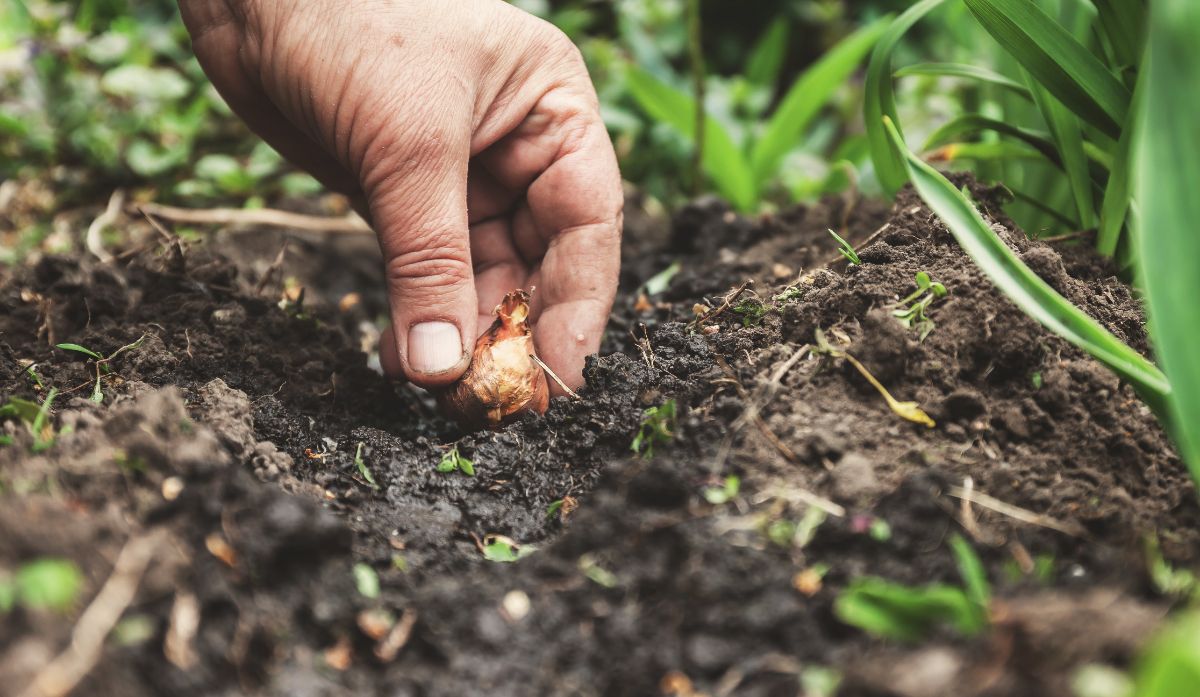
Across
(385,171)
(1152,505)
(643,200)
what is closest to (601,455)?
(385,171)

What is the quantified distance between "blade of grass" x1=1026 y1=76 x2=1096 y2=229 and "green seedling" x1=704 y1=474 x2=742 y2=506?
3.38 feet

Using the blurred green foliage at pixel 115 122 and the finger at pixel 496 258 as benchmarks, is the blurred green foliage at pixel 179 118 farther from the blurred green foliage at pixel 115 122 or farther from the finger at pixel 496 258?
the finger at pixel 496 258

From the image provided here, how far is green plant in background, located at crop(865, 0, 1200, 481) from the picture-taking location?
2.49ft

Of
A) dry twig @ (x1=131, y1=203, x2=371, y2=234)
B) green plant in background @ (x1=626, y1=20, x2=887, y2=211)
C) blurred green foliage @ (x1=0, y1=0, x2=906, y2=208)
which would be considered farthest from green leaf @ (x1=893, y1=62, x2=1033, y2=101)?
dry twig @ (x1=131, y1=203, x2=371, y2=234)

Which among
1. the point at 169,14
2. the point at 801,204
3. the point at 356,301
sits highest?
the point at 801,204

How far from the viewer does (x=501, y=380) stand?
1542 millimetres

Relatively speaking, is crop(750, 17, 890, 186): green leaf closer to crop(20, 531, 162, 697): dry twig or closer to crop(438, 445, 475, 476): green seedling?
crop(438, 445, 475, 476): green seedling

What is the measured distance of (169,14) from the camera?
3.29 metres

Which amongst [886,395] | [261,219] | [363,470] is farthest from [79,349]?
[886,395]

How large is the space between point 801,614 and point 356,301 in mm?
1637

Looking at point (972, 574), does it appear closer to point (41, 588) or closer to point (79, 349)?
point (41, 588)

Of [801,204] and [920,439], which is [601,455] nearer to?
[920,439]

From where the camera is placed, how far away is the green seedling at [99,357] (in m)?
1.40

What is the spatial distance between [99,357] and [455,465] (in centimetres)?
70
